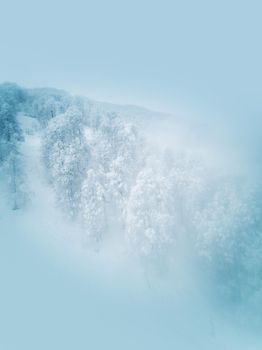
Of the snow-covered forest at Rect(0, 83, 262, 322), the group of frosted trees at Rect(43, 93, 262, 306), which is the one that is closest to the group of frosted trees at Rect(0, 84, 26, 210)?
the snow-covered forest at Rect(0, 83, 262, 322)

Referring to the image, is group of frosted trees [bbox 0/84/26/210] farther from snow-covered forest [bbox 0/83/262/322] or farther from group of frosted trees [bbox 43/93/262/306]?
group of frosted trees [bbox 43/93/262/306]

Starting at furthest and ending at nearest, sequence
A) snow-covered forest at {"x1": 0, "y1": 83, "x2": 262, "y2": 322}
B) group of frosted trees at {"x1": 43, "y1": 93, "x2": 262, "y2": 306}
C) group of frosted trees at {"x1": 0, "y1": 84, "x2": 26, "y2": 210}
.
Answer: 1. group of frosted trees at {"x1": 0, "y1": 84, "x2": 26, "y2": 210}
2. snow-covered forest at {"x1": 0, "y1": 83, "x2": 262, "y2": 322}
3. group of frosted trees at {"x1": 43, "y1": 93, "x2": 262, "y2": 306}

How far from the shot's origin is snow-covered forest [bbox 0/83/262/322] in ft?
91.3

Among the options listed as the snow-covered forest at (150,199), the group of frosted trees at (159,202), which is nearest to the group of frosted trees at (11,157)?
the snow-covered forest at (150,199)

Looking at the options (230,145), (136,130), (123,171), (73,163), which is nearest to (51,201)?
(73,163)

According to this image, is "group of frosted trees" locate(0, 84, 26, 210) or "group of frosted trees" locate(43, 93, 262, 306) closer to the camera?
"group of frosted trees" locate(43, 93, 262, 306)

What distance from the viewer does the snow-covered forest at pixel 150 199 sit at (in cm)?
2783

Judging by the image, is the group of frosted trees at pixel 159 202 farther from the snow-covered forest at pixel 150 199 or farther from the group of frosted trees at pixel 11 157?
the group of frosted trees at pixel 11 157

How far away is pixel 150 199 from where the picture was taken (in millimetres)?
27344

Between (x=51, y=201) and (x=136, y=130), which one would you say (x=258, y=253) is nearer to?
(x=136, y=130)

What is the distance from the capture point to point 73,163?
29250 millimetres

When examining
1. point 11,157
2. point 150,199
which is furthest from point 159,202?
point 11,157

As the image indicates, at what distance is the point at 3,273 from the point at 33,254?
8.74 ft

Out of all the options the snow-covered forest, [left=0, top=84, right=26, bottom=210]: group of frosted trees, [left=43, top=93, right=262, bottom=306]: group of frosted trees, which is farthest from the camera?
[left=0, top=84, right=26, bottom=210]: group of frosted trees
